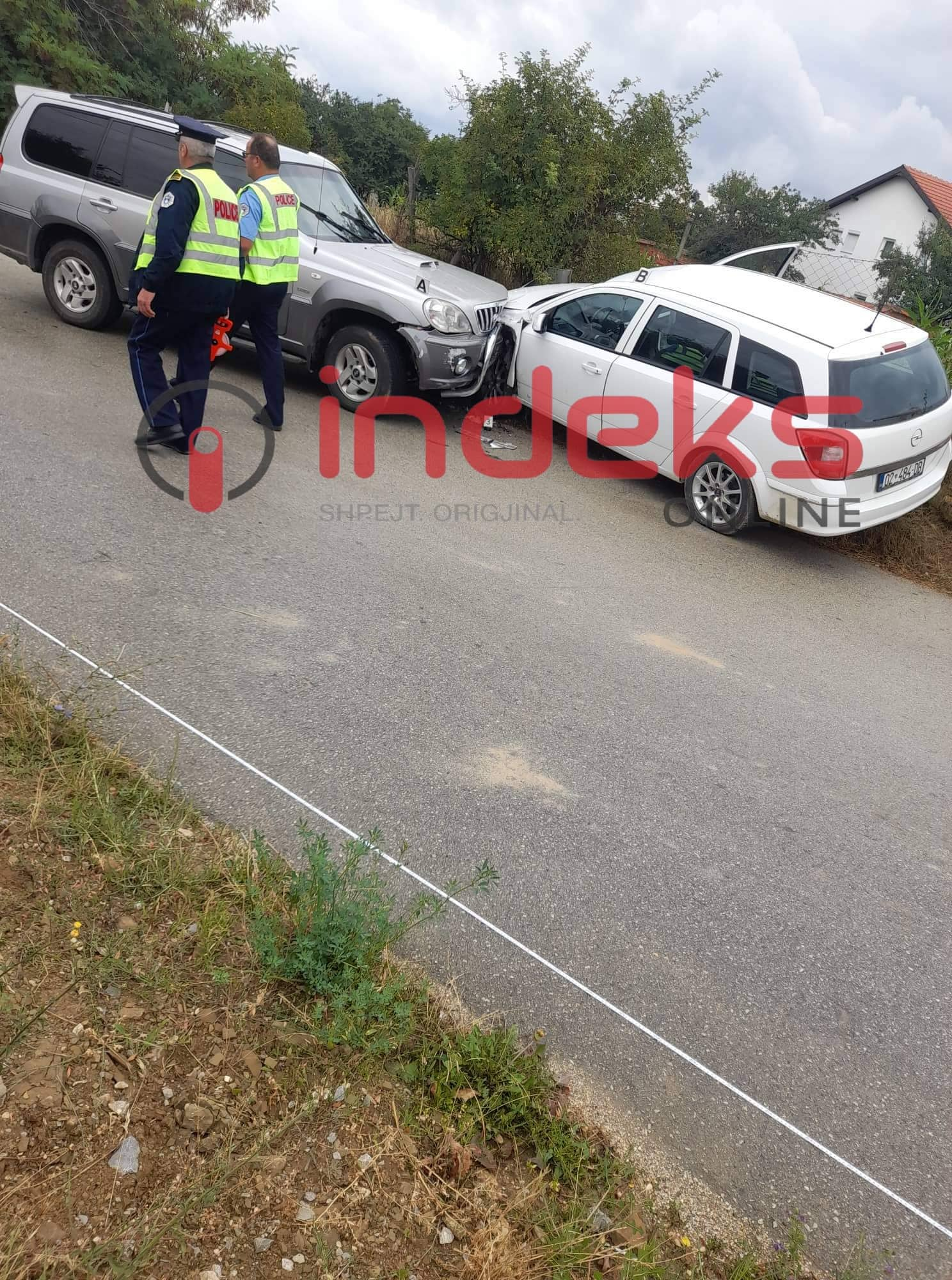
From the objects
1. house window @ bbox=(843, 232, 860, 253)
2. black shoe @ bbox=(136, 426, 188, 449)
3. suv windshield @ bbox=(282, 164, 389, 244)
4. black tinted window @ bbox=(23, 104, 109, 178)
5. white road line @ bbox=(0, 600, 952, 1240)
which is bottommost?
white road line @ bbox=(0, 600, 952, 1240)

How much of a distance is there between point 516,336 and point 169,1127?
7.86 m

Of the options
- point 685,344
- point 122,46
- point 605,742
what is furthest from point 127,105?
point 122,46

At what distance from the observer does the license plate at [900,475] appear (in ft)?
23.9

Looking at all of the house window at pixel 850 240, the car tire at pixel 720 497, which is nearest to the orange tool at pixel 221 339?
the car tire at pixel 720 497

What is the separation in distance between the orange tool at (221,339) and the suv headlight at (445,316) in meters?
1.70

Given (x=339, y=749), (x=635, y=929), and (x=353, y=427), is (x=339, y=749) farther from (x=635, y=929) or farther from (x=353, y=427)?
(x=353, y=427)

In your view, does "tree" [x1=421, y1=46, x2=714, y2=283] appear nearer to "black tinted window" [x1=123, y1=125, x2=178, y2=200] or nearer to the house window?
"black tinted window" [x1=123, y1=125, x2=178, y2=200]

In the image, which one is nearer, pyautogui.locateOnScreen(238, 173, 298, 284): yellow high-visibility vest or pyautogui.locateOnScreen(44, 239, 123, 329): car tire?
pyautogui.locateOnScreen(238, 173, 298, 284): yellow high-visibility vest

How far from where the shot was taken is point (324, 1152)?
228 cm

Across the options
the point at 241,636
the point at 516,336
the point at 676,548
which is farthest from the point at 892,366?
the point at 241,636

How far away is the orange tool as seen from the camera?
282 inches

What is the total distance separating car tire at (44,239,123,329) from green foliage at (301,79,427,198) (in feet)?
70.2

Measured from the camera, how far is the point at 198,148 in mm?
5918

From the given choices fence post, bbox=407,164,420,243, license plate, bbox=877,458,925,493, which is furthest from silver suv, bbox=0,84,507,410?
fence post, bbox=407,164,420,243
